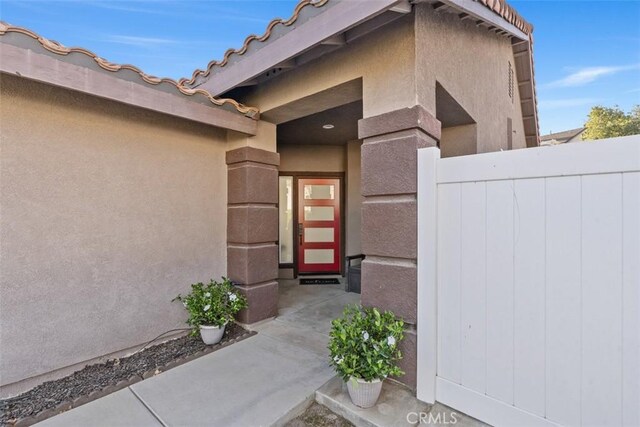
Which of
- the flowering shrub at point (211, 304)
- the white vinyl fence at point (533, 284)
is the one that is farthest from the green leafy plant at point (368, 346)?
the flowering shrub at point (211, 304)

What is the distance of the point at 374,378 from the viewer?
195cm

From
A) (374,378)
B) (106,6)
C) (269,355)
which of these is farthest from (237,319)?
(106,6)

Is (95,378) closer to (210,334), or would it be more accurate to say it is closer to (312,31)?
(210,334)

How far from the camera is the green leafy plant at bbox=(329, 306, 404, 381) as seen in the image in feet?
6.36

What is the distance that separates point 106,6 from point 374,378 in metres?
4.67

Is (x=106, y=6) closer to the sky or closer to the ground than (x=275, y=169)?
closer to the sky

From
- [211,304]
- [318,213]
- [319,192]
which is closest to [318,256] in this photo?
[318,213]

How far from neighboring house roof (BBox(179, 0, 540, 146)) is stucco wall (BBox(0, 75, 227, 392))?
829mm

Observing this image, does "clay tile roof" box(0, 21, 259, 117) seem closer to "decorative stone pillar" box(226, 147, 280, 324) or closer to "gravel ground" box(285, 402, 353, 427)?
"decorative stone pillar" box(226, 147, 280, 324)

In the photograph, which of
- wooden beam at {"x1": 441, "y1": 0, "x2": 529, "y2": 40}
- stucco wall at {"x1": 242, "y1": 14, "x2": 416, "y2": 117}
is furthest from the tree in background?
stucco wall at {"x1": 242, "y1": 14, "x2": 416, "y2": 117}

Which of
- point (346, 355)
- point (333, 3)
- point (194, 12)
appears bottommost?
point (346, 355)

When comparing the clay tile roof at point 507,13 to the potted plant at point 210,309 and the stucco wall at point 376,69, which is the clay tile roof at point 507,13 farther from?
the potted plant at point 210,309

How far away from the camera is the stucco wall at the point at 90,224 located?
2268 millimetres

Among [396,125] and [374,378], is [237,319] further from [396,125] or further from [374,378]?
[396,125]
